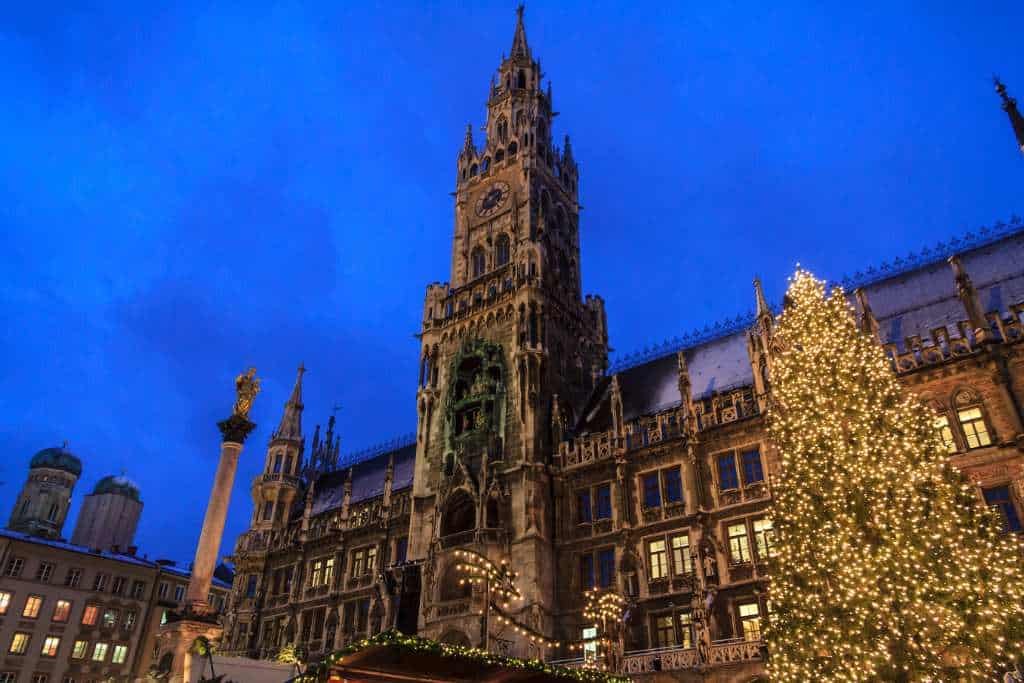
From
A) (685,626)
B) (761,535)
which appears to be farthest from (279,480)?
(761,535)

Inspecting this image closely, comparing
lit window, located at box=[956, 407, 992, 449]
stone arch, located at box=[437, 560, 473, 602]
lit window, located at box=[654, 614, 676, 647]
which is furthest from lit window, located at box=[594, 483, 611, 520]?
lit window, located at box=[956, 407, 992, 449]

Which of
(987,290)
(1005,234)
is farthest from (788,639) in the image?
(1005,234)

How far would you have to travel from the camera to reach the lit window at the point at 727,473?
109 ft

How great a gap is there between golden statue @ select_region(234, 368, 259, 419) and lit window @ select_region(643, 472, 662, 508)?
1982cm

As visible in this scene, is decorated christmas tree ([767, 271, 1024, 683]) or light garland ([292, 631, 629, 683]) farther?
decorated christmas tree ([767, 271, 1024, 683])

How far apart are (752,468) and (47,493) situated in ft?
283

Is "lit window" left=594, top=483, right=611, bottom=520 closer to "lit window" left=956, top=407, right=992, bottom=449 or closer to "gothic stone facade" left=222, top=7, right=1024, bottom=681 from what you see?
"gothic stone facade" left=222, top=7, right=1024, bottom=681

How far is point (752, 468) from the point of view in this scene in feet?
108

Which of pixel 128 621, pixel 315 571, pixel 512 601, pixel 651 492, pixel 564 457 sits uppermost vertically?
pixel 564 457

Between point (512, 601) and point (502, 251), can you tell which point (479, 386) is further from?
point (512, 601)

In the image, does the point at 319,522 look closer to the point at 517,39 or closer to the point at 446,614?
the point at 446,614

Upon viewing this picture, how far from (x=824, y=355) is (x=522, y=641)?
63.8 feet

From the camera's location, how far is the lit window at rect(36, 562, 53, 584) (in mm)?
53875

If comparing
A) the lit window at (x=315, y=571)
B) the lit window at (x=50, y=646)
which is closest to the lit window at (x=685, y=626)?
the lit window at (x=315, y=571)
